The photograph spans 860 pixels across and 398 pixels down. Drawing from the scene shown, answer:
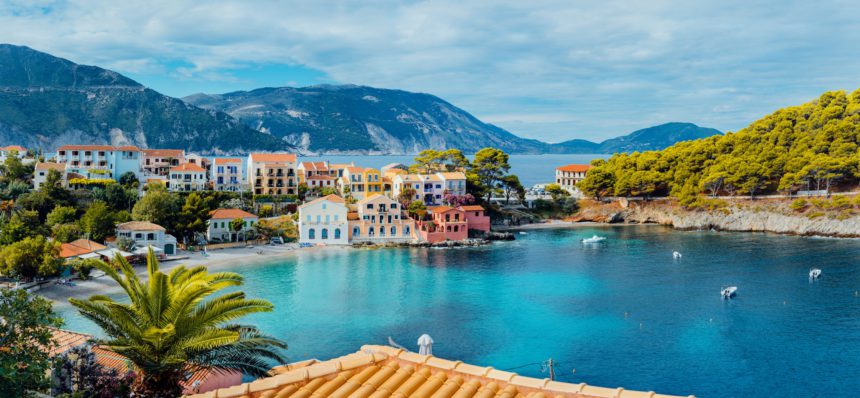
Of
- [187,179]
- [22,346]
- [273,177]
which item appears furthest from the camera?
[273,177]

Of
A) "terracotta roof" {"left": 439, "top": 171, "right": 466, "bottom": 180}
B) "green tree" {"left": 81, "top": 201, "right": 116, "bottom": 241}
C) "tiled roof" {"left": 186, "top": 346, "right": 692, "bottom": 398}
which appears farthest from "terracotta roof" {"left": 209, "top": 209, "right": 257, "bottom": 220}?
"tiled roof" {"left": 186, "top": 346, "right": 692, "bottom": 398}

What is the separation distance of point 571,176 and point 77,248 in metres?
63.5

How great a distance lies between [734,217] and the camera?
63688mm

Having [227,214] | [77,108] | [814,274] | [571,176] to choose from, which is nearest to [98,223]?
[227,214]

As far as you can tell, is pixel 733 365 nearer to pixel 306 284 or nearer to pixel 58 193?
pixel 306 284

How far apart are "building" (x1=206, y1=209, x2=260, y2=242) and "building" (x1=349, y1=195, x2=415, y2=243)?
884 cm

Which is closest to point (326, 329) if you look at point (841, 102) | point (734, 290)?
point (734, 290)

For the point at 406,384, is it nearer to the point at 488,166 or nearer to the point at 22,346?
the point at 22,346

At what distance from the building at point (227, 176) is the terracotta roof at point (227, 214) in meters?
11.5

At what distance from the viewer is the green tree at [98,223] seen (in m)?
43.3

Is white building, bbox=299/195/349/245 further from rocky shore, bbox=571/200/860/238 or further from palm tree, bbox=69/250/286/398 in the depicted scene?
palm tree, bbox=69/250/286/398

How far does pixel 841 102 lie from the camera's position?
72.2 m

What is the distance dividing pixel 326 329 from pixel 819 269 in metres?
33.6

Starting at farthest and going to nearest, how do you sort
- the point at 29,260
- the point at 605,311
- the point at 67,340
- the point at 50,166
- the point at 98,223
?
the point at 50,166 → the point at 98,223 → the point at 29,260 → the point at 605,311 → the point at 67,340
